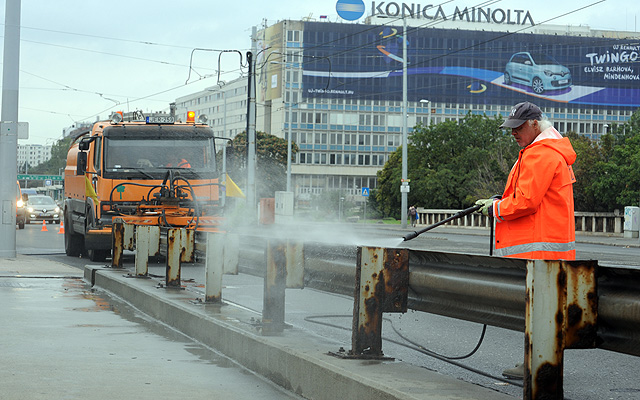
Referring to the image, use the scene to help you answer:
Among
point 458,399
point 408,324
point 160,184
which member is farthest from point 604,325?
point 160,184

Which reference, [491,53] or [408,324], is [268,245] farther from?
[491,53]

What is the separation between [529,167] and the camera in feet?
18.1

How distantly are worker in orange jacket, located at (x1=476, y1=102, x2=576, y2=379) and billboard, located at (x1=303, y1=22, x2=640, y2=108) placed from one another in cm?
11724

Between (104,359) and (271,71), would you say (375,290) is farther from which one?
(271,71)

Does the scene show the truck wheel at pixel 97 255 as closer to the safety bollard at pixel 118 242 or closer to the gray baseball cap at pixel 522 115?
the safety bollard at pixel 118 242

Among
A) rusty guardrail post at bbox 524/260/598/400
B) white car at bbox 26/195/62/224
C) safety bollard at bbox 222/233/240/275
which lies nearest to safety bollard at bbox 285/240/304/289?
safety bollard at bbox 222/233/240/275

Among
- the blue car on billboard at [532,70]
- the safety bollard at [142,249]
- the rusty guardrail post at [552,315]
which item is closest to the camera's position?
the rusty guardrail post at [552,315]

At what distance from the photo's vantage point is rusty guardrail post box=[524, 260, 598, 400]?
3.77 metres

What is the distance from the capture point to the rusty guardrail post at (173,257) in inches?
382

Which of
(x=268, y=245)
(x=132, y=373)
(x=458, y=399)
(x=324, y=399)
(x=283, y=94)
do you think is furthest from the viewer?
(x=283, y=94)

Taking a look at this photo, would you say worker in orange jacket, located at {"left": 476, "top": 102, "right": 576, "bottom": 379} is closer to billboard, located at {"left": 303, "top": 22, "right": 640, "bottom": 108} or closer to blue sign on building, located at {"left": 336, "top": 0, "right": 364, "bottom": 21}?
billboard, located at {"left": 303, "top": 22, "right": 640, "bottom": 108}

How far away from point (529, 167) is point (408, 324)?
3.64 m

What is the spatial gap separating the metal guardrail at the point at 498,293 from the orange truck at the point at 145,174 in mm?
11157

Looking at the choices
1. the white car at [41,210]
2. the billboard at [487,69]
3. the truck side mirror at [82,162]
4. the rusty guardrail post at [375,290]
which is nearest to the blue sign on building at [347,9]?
the billboard at [487,69]
